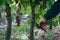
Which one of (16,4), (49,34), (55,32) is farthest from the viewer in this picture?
(55,32)

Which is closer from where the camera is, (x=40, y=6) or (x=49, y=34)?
(x=40, y=6)

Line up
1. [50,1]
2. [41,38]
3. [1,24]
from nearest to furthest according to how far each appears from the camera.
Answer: [50,1] < [41,38] < [1,24]

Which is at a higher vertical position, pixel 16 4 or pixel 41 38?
pixel 16 4

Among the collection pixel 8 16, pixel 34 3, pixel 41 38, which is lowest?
pixel 41 38

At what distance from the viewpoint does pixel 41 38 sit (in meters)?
4.91

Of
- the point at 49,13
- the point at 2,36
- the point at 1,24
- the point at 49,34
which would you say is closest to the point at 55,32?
the point at 49,34

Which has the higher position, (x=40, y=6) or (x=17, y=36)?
(x=40, y=6)

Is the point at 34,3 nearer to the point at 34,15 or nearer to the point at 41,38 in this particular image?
the point at 34,15

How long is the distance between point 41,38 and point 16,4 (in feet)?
5.07

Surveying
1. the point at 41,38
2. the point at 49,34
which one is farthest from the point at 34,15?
the point at 41,38

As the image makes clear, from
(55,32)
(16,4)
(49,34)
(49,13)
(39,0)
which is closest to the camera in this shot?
(49,13)

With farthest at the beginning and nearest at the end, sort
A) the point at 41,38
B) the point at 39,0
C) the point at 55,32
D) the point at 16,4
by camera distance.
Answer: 1. the point at 55,32
2. the point at 41,38
3. the point at 16,4
4. the point at 39,0

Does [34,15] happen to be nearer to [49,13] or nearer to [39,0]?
[39,0]

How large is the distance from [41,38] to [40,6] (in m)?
1.48
